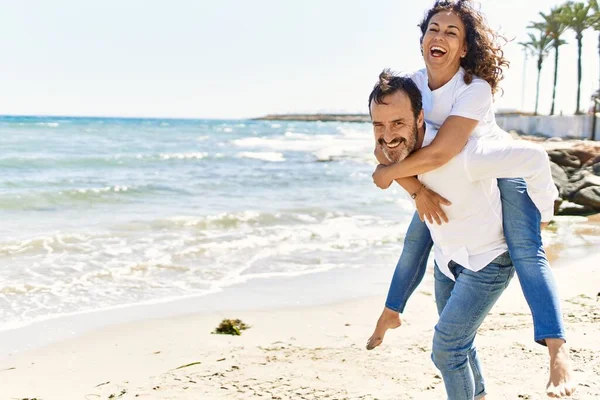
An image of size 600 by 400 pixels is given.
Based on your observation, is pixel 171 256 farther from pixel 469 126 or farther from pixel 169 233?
pixel 469 126

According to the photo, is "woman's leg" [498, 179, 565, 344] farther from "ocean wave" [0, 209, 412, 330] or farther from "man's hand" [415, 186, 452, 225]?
"ocean wave" [0, 209, 412, 330]

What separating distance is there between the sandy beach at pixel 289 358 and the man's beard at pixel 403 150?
2.16 meters

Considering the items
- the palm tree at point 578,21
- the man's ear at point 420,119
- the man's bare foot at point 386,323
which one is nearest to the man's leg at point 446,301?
the man's bare foot at point 386,323

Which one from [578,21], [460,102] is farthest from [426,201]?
[578,21]

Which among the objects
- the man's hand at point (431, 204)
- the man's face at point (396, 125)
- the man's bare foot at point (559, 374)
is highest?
the man's face at point (396, 125)

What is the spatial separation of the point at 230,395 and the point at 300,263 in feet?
16.6

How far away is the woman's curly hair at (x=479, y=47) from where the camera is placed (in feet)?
9.12

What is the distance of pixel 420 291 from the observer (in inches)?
305

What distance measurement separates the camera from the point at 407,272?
130 inches

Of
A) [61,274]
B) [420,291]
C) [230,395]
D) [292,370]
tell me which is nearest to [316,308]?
[420,291]

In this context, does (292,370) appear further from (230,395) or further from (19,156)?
(19,156)

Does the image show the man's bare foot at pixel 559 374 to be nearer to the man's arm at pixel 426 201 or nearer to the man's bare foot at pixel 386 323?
the man's arm at pixel 426 201

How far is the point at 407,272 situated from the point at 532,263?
29.4 inches

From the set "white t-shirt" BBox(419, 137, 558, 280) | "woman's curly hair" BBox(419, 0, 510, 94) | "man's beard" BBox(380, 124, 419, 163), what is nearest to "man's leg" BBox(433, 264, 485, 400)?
"white t-shirt" BBox(419, 137, 558, 280)
